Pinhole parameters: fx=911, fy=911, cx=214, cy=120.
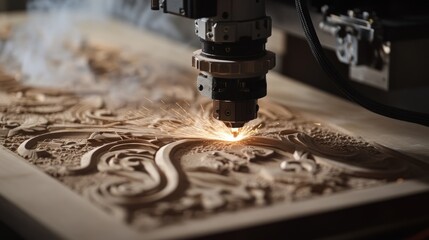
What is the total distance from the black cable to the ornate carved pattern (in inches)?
2.8

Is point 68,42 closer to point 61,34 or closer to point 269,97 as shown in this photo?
point 61,34

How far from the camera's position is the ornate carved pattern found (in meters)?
1.36

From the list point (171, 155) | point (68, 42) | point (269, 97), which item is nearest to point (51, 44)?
point (68, 42)

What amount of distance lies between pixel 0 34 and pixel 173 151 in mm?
1136

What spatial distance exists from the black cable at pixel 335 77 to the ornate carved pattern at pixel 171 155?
71 millimetres

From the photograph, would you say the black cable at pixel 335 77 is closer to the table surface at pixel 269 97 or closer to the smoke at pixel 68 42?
the table surface at pixel 269 97

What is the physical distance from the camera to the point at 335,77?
61.8 inches

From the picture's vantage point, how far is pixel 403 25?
1816 millimetres

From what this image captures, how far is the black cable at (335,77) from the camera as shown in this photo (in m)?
1.55

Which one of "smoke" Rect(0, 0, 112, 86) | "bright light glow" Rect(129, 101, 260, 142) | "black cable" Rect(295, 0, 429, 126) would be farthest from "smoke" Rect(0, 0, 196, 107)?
"black cable" Rect(295, 0, 429, 126)

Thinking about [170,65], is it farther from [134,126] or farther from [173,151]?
[173,151]

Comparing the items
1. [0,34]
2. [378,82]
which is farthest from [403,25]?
[0,34]

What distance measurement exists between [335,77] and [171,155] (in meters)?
0.31

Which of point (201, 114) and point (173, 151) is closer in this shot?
point (173, 151)
